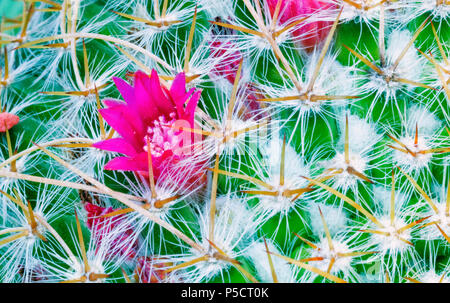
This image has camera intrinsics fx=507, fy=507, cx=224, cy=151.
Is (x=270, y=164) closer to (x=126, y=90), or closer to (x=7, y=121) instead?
(x=126, y=90)

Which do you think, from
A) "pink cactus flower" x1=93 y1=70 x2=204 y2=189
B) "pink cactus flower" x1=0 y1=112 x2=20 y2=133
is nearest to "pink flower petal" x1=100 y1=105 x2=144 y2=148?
"pink cactus flower" x1=93 y1=70 x2=204 y2=189

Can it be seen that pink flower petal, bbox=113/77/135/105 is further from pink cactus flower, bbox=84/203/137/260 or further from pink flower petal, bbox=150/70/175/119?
pink cactus flower, bbox=84/203/137/260

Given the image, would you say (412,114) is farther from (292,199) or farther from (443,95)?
(292,199)

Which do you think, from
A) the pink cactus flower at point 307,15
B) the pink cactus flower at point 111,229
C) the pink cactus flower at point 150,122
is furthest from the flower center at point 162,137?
the pink cactus flower at point 307,15

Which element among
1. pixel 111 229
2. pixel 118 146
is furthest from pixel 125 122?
pixel 111 229

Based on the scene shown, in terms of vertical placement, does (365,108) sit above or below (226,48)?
below

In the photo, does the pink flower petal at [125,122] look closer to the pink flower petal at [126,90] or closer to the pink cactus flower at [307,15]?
the pink flower petal at [126,90]
